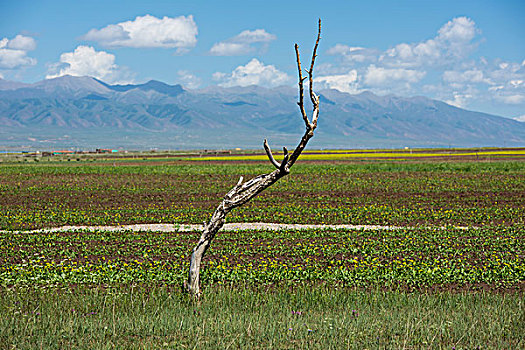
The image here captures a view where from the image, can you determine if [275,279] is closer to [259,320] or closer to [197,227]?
[259,320]

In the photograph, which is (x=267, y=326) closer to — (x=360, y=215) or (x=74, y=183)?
(x=360, y=215)

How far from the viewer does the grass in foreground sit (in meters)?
8.03

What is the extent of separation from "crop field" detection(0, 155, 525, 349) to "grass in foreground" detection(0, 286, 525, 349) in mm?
33

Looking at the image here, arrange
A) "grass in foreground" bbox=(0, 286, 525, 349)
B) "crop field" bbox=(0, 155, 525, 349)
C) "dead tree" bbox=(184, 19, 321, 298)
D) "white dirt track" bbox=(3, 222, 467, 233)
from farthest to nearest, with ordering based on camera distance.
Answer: "white dirt track" bbox=(3, 222, 467, 233) → "dead tree" bbox=(184, 19, 321, 298) → "crop field" bbox=(0, 155, 525, 349) → "grass in foreground" bbox=(0, 286, 525, 349)

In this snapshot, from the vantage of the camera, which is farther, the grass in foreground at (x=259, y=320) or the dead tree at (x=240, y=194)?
the dead tree at (x=240, y=194)

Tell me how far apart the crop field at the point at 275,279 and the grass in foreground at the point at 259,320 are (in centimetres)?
3

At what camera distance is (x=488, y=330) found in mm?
8500

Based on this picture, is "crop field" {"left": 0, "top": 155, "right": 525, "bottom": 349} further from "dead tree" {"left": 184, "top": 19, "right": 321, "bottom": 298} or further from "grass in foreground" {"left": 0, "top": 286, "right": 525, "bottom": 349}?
"dead tree" {"left": 184, "top": 19, "right": 321, "bottom": 298}

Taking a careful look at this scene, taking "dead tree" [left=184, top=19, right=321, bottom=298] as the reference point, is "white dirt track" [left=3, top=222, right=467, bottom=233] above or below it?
below

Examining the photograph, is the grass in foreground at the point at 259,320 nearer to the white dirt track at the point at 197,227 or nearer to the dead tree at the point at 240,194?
the dead tree at the point at 240,194

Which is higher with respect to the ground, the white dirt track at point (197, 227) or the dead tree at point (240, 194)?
the dead tree at point (240, 194)

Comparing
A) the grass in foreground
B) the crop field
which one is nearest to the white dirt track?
the crop field

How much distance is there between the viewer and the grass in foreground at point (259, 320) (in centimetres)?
803

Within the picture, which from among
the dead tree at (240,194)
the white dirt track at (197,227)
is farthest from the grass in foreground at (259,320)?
the white dirt track at (197,227)
